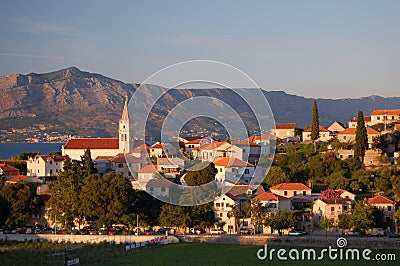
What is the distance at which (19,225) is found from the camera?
129 feet

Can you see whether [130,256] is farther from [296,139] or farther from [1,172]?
[296,139]

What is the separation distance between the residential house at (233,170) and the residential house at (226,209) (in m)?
3.75

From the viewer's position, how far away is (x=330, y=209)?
119ft

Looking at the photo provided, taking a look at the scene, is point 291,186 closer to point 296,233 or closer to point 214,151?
point 296,233

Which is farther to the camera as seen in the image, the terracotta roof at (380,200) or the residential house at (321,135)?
the residential house at (321,135)

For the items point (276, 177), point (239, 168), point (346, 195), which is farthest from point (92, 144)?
point (346, 195)

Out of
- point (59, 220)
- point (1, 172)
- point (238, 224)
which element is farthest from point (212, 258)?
point (1, 172)

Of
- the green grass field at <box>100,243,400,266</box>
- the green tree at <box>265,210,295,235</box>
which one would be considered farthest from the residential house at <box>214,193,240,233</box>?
the green grass field at <box>100,243,400,266</box>

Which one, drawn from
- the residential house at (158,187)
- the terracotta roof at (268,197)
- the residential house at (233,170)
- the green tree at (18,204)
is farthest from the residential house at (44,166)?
the terracotta roof at (268,197)

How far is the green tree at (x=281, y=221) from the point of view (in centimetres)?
3509

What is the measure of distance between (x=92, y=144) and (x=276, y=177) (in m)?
21.5

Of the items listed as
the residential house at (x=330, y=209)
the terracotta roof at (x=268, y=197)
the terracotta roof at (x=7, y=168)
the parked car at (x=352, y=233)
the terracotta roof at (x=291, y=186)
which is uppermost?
the terracotta roof at (x=7, y=168)

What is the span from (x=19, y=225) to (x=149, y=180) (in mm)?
8889

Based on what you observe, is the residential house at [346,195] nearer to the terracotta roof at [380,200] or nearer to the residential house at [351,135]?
the terracotta roof at [380,200]
